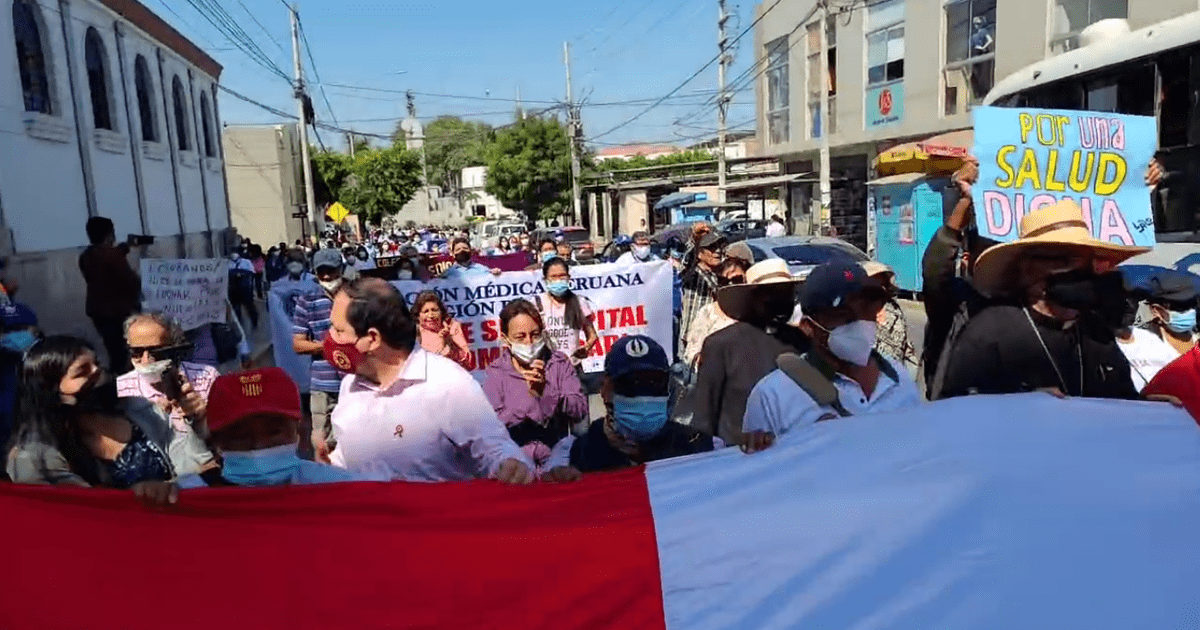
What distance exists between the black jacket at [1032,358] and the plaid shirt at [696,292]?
2.94 metres

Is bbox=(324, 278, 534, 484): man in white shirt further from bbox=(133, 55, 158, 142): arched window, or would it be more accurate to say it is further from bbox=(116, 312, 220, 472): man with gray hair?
bbox=(133, 55, 158, 142): arched window

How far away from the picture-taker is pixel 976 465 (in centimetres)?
233

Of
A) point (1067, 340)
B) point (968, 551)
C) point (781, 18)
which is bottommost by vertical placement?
point (968, 551)

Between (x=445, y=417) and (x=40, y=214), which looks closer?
(x=445, y=417)

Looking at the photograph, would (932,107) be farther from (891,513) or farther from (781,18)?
(891,513)

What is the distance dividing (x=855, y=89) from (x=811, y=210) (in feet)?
12.1

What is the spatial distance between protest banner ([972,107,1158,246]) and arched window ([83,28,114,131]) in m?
15.6

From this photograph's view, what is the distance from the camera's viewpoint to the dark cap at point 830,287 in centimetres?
304

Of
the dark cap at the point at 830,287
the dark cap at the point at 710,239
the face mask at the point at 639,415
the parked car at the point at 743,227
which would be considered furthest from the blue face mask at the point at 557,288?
the parked car at the point at 743,227

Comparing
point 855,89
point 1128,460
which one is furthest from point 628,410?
point 855,89

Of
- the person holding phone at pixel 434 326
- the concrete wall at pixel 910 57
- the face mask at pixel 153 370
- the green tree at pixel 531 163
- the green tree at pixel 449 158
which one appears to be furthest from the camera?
the green tree at pixel 449 158

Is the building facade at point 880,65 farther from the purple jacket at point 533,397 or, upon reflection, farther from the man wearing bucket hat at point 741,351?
the purple jacket at point 533,397

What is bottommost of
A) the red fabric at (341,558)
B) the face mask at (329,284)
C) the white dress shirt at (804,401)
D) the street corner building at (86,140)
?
the red fabric at (341,558)

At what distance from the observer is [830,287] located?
308 centimetres
